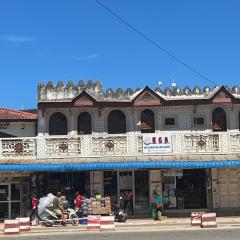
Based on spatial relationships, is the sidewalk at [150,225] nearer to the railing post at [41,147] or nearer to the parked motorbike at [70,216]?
the parked motorbike at [70,216]

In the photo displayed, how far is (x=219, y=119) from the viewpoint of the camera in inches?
1282

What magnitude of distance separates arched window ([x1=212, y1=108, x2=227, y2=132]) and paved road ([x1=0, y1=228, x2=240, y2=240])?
9.99m

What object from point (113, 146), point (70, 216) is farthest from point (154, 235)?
point (113, 146)

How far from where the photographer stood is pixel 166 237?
20031 mm

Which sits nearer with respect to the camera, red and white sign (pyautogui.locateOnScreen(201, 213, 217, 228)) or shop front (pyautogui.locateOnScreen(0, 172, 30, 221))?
red and white sign (pyautogui.locateOnScreen(201, 213, 217, 228))

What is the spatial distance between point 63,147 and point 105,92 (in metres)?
4.05

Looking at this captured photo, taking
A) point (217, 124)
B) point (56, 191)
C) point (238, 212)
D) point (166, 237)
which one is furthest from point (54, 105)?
point (166, 237)

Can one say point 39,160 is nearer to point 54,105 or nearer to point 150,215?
point 54,105

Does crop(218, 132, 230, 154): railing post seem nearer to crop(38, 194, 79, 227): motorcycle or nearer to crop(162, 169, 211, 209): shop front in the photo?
crop(162, 169, 211, 209): shop front

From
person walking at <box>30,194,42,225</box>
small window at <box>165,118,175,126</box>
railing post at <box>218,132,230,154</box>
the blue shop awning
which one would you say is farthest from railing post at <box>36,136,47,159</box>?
railing post at <box>218,132,230,154</box>

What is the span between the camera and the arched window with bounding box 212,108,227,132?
3244cm

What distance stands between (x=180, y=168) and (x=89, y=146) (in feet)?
16.0

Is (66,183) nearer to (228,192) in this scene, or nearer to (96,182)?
(96,182)

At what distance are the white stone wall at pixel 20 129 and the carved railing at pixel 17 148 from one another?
1758 mm
